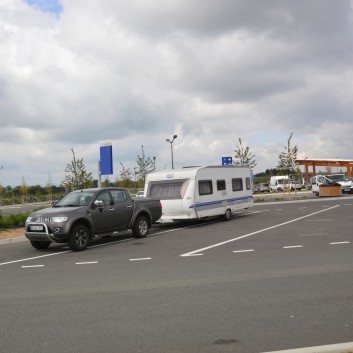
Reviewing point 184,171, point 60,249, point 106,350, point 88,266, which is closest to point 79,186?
point 184,171

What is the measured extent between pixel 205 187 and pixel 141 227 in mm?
4752

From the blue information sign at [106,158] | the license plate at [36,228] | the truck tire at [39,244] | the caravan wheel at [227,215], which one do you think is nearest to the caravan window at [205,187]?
the caravan wheel at [227,215]

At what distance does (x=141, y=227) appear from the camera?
15234 millimetres

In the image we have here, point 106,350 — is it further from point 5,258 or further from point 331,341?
point 5,258

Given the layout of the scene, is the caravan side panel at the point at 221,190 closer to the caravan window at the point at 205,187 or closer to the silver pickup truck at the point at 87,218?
the caravan window at the point at 205,187

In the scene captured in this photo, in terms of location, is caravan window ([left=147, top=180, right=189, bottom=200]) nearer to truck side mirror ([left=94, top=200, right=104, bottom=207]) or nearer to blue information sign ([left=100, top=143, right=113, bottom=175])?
blue information sign ([left=100, top=143, right=113, bottom=175])

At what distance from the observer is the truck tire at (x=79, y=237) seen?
12416 millimetres

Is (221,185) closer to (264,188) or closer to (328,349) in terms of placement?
(328,349)

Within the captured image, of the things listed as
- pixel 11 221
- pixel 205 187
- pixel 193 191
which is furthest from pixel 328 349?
pixel 11 221

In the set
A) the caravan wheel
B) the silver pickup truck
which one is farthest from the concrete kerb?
the caravan wheel

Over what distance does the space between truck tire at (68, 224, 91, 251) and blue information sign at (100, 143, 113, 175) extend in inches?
385

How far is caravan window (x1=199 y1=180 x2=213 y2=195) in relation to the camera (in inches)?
742

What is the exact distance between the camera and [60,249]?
13.3 metres

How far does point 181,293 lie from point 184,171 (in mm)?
12120
